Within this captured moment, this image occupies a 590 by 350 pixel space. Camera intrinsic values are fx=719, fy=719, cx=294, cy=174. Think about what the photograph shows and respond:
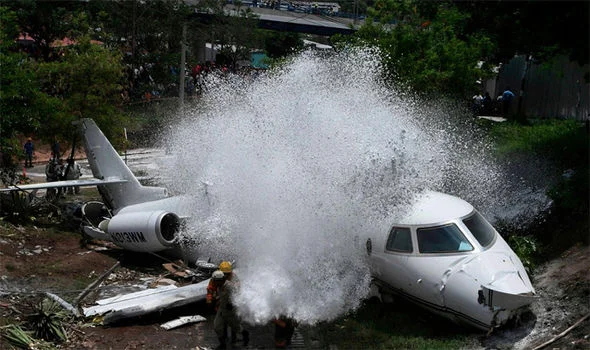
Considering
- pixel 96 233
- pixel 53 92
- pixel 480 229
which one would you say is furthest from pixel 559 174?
pixel 53 92

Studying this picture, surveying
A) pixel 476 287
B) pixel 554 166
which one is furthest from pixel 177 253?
pixel 554 166

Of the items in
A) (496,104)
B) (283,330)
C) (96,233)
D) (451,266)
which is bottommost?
(96,233)

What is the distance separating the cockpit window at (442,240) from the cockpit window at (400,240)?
0.66 ft

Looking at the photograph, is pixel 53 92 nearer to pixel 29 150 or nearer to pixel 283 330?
pixel 29 150

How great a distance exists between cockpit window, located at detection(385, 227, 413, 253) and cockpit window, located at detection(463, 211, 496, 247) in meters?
1.06

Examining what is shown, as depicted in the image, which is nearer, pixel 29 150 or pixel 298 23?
pixel 29 150

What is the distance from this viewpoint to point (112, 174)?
1988 cm

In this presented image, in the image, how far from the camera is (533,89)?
26.6 meters

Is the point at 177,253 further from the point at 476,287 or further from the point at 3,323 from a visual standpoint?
the point at 476,287

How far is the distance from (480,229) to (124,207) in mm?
10149

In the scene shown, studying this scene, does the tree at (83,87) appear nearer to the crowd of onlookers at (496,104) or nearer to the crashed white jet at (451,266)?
the crowd of onlookers at (496,104)

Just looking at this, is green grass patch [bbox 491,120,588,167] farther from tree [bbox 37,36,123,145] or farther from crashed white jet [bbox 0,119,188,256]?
tree [bbox 37,36,123,145]

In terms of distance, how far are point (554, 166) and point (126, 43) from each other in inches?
1145

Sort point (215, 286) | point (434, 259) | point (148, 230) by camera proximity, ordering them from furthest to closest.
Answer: point (148, 230)
point (215, 286)
point (434, 259)
